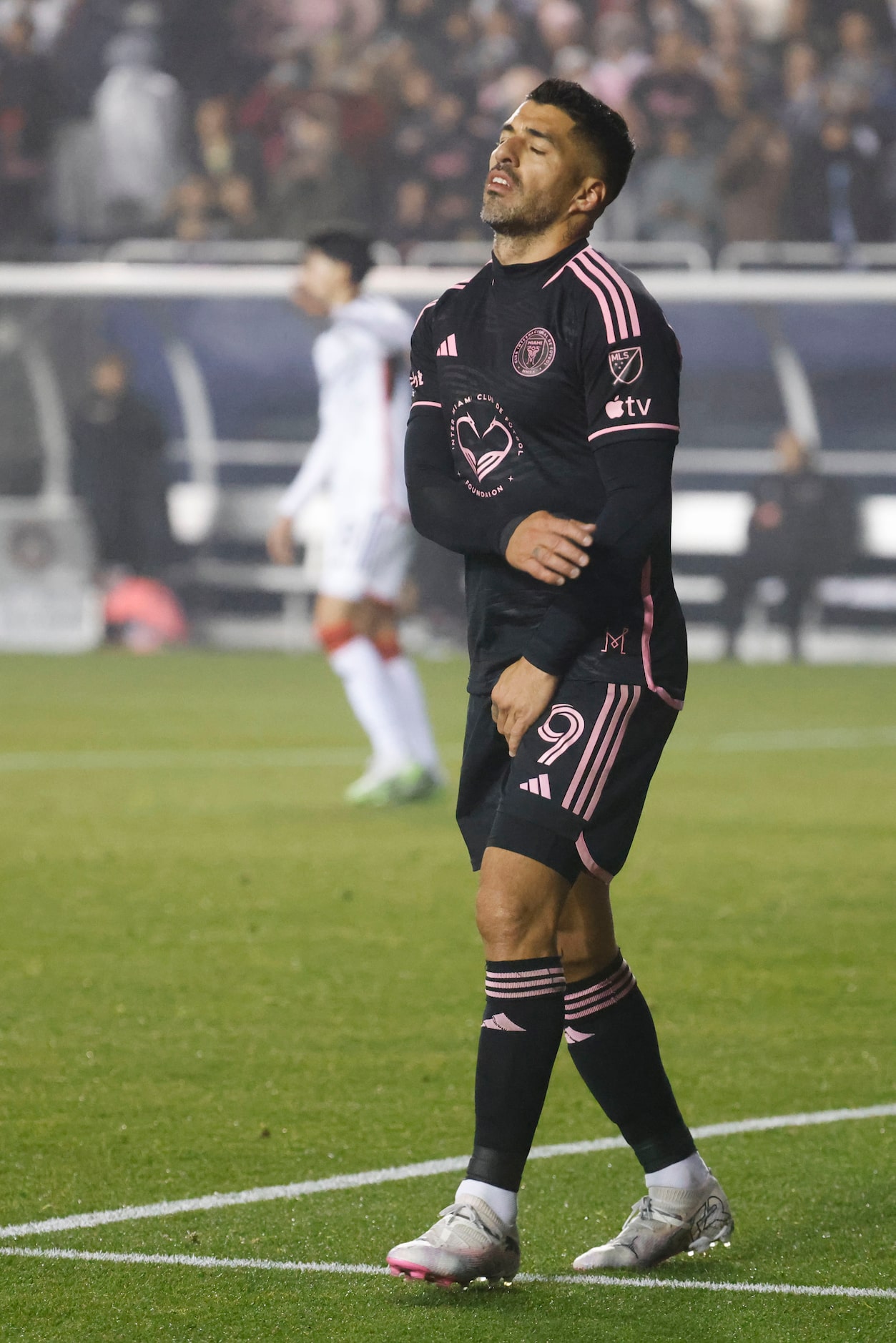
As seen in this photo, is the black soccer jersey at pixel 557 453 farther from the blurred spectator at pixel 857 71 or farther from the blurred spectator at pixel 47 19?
the blurred spectator at pixel 47 19

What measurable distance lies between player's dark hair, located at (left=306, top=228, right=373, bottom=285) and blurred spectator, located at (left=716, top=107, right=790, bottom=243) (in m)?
10.5

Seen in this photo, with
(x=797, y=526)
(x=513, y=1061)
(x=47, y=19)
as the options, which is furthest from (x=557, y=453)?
(x=47, y=19)

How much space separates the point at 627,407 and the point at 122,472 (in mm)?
15784

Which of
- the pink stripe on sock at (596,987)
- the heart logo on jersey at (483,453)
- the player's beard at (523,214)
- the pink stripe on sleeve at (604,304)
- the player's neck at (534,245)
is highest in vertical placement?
the player's beard at (523,214)

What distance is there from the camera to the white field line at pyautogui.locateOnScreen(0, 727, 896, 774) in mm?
11961

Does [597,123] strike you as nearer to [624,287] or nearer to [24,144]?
[624,287]

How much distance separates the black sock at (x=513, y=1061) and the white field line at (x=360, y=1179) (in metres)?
0.68

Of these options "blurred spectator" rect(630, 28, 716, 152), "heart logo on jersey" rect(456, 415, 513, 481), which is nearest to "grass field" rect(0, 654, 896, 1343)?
"heart logo on jersey" rect(456, 415, 513, 481)

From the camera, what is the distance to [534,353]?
384cm

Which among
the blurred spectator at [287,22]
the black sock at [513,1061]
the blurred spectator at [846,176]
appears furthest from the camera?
the blurred spectator at [287,22]

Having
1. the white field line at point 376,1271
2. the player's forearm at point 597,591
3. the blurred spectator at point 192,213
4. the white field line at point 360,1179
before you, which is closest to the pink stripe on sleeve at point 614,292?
the player's forearm at point 597,591

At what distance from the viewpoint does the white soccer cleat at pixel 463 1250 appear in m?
3.61

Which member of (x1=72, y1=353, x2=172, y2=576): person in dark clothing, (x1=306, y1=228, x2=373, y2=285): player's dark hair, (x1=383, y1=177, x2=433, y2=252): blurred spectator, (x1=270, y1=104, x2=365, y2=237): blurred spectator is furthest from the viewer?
(x1=383, y1=177, x2=433, y2=252): blurred spectator

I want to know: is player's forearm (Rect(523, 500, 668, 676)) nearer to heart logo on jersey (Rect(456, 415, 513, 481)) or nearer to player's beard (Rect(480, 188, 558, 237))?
heart logo on jersey (Rect(456, 415, 513, 481))
